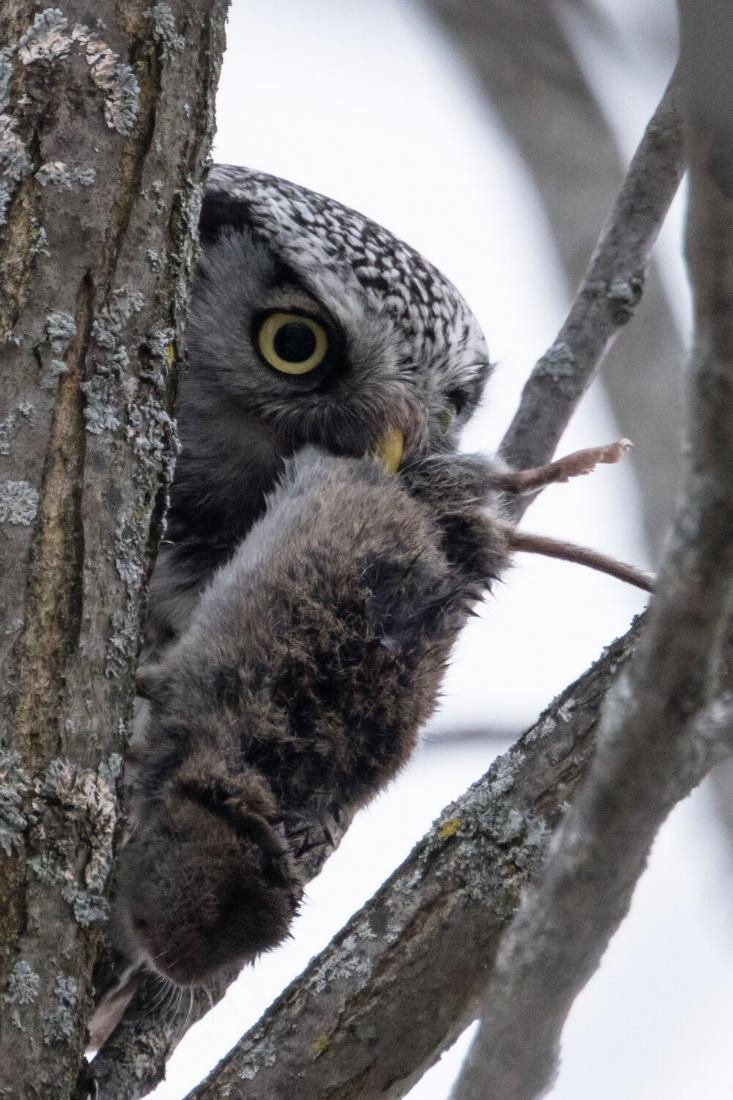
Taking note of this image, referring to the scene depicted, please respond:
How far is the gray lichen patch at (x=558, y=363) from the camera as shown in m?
2.96

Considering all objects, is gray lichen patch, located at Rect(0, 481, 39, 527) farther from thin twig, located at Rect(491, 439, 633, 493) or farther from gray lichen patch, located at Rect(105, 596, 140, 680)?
thin twig, located at Rect(491, 439, 633, 493)

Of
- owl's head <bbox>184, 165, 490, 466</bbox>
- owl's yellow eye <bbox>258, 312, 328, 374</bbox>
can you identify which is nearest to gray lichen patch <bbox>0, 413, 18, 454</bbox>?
owl's head <bbox>184, 165, 490, 466</bbox>

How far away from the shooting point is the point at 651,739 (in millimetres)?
1086

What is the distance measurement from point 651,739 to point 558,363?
1.97 metres

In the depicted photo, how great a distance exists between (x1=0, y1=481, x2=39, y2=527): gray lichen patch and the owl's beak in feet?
3.13

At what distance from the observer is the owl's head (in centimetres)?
282

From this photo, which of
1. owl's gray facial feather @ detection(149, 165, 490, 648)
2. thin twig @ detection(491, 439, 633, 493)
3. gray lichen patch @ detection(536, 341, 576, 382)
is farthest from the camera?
gray lichen patch @ detection(536, 341, 576, 382)

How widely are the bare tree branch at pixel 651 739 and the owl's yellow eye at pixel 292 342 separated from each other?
1.83 metres

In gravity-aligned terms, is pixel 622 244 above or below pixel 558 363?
above

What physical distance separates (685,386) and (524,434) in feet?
6.51

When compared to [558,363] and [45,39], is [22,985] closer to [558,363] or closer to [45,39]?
[45,39]

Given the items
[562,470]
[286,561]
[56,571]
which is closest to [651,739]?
[56,571]

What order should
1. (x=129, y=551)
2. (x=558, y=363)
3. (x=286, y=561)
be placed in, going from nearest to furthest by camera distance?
(x=129, y=551) < (x=286, y=561) < (x=558, y=363)

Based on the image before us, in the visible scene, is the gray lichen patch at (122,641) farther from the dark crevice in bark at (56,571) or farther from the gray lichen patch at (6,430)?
the gray lichen patch at (6,430)
